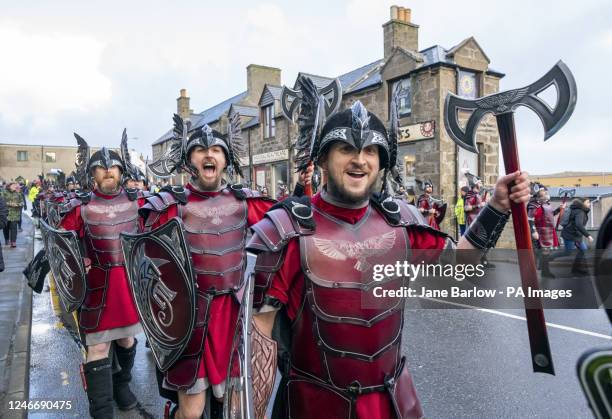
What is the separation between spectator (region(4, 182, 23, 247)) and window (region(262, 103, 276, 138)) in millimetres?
12151

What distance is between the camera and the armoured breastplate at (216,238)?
10.5 feet

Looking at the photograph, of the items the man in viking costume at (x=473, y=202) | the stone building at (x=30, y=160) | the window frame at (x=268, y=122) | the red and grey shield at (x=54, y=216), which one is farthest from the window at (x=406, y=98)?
the stone building at (x=30, y=160)

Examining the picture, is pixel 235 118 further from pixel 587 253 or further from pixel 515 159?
pixel 587 253

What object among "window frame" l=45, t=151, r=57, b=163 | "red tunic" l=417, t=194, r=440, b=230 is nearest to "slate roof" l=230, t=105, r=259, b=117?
"red tunic" l=417, t=194, r=440, b=230

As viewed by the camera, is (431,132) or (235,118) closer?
(235,118)

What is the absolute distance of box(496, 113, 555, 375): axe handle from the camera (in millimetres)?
1897

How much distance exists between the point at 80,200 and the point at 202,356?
88.1 inches

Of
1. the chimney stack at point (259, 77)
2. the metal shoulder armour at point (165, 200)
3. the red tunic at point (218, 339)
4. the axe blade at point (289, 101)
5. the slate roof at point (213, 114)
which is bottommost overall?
the red tunic at point (218, 339)

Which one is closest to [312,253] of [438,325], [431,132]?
[438,325]

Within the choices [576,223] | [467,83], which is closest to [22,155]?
[467,83]

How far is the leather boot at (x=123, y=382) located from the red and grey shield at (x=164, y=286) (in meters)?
A: 1.43

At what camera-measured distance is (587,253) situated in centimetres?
1015

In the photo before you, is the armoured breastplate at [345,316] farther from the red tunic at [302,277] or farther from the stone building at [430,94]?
the stone building at [430,94]

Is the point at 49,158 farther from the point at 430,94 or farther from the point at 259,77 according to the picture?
the point at 430,94
